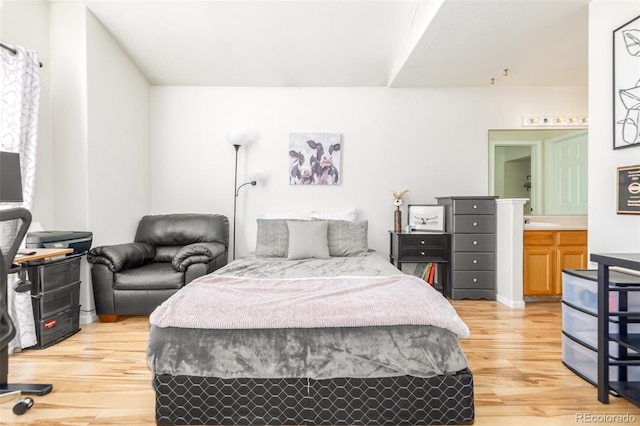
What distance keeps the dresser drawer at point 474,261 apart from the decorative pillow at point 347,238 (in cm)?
110

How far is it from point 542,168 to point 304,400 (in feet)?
13.7

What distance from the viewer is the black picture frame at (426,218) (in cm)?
420

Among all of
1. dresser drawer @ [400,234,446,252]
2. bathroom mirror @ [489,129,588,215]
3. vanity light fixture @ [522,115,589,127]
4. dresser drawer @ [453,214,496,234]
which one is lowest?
dresser drawer @ [400,234,446,252]

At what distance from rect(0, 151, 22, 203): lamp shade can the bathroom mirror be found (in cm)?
464

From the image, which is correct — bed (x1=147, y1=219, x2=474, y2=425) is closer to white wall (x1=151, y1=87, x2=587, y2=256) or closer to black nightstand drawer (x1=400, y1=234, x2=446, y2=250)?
black nightstand drawer (x1=400, y1=234, x2=446, y2=250)

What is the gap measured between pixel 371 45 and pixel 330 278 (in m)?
2.66

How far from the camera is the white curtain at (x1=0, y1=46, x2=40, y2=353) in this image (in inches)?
105

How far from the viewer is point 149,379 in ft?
7.32

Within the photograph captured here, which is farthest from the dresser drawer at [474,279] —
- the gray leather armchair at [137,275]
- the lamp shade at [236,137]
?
the lamp shade at [236,137]

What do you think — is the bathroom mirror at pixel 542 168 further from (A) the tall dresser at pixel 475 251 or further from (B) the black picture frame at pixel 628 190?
(B) the black picture frame at pixel 628 190

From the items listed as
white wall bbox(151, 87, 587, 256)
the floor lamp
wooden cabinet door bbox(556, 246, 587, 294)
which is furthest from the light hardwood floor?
white wall bbox(151, 87, 587, 256)

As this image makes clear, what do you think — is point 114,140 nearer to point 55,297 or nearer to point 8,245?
point 55,297

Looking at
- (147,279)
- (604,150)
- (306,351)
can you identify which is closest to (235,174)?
(147,279)

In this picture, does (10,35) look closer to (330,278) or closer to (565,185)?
(330,278)
